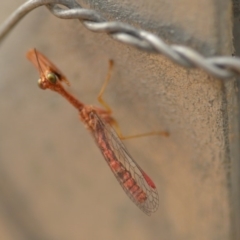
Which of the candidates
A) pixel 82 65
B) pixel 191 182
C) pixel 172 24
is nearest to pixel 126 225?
pixel 191 182

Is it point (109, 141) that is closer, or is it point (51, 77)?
point (51, 77)

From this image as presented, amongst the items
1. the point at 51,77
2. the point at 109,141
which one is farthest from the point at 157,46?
the point at 109,141

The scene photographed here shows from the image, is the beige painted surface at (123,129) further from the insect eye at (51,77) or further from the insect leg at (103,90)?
the insect eye at (51,77)

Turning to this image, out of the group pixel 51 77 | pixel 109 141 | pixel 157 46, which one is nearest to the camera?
pixel 157 46

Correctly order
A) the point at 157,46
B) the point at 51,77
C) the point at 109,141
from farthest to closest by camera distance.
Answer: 1. the point at 109,141
2. the point at 51,77
3. the point at 157,46

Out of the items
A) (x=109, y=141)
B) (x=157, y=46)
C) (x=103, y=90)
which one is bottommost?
(x=157, y=46)

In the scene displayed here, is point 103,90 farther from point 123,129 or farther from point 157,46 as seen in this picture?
point 157,46

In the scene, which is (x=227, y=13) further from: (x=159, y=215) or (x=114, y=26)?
(x=159, y=215)

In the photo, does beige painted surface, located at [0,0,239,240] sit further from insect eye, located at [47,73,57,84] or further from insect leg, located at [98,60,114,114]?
insect eye, located at [47,73,57,84]
